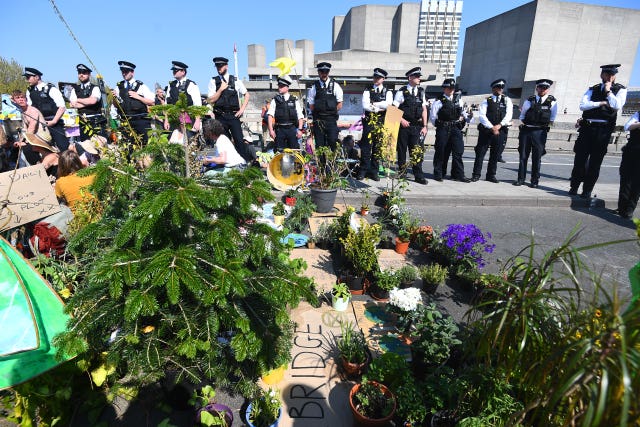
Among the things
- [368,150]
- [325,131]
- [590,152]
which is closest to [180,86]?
[325,131]

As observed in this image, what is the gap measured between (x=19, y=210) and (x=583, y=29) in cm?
4350

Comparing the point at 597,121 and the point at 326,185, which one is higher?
the point at 597,121

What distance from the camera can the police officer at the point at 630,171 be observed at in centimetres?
538

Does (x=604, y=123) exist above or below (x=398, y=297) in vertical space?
above

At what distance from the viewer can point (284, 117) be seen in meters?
6.91

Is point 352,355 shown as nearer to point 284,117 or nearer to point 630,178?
point 284,117

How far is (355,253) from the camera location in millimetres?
3613

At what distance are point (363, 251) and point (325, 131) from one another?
13.4 feet

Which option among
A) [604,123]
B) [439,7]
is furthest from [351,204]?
[439,7]

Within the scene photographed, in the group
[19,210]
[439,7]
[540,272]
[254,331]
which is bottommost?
[254,331]

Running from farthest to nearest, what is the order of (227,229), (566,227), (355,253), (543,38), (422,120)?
(543,38)
(422,120)
(566,227)
(355,253)
(227,229)

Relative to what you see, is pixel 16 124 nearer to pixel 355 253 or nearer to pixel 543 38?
pixel 355 253

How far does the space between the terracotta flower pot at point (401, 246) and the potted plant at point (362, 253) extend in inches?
33.5

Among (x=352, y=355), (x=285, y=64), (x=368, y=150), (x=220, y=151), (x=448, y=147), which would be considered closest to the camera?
(x=352, y=355)
